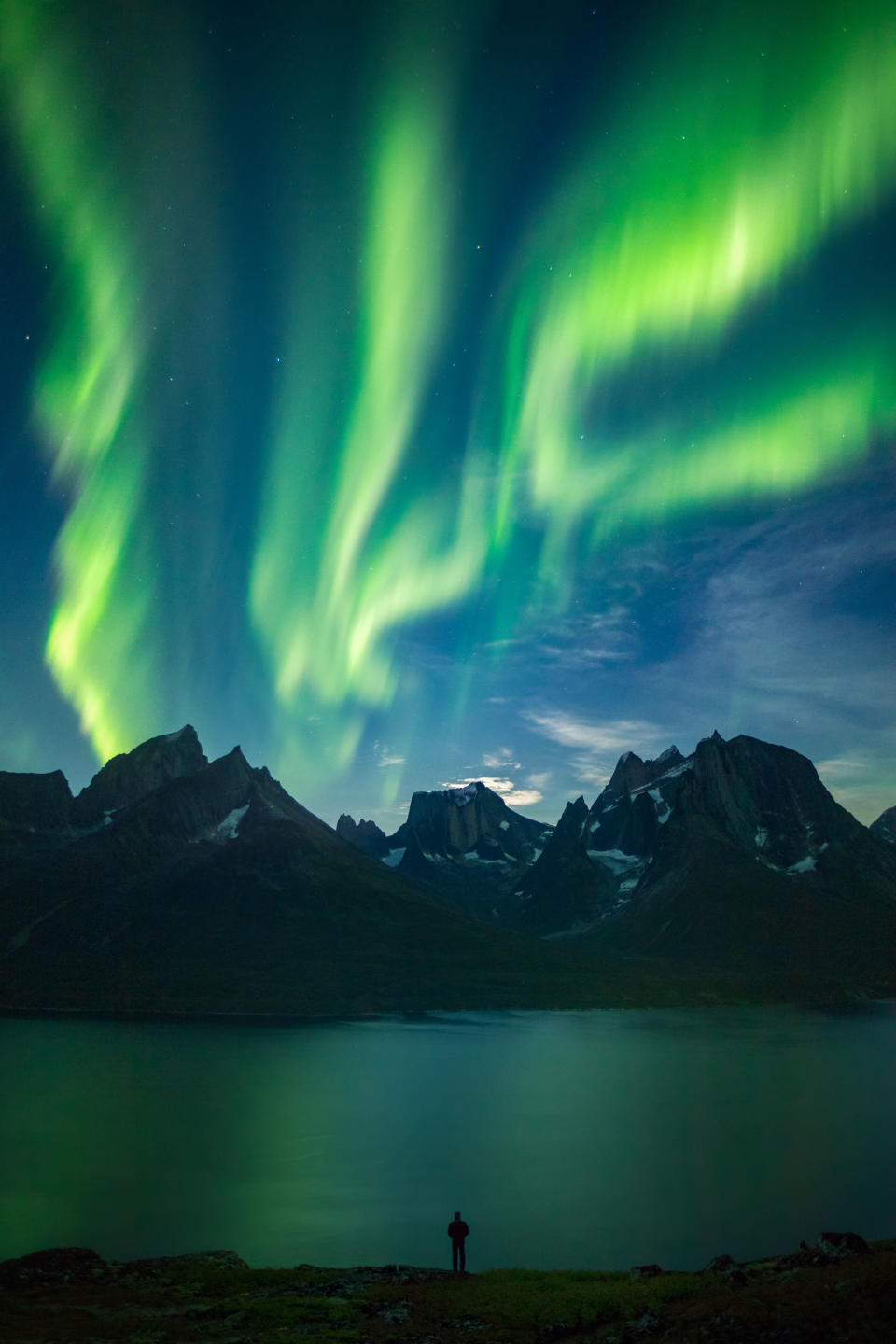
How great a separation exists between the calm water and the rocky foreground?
15.1m

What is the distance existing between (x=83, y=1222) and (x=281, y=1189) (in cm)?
2057

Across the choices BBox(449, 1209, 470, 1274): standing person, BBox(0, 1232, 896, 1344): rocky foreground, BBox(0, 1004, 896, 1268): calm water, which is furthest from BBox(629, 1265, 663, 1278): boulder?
BBox(0, 1004, 896, 1268): calm water

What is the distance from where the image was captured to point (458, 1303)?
40.6 m

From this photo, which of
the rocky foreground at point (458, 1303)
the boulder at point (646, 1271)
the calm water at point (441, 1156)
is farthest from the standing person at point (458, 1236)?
the calm water at point (441, 1156)

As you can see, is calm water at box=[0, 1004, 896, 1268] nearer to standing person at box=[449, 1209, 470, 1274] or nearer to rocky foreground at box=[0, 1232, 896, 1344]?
standing person at box=[449, 1209, 470, 1274]

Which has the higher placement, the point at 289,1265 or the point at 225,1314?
the point at 225,1314

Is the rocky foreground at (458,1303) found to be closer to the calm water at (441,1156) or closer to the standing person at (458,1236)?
the standing person at (458,1236)

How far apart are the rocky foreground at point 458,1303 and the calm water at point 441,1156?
1506 cm

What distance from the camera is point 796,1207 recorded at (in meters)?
76.4

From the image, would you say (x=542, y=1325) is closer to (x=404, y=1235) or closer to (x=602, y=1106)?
(x=404, y=1235)

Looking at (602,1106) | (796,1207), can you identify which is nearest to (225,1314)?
(796,1207)

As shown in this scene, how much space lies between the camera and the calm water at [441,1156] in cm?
6838

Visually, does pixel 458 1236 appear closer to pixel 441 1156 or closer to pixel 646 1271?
pixel 646 1271

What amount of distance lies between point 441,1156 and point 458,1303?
6503cm
